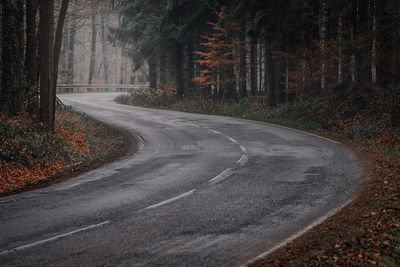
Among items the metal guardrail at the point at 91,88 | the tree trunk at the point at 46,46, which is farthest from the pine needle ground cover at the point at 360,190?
the metal guardrail at the point at 91,88

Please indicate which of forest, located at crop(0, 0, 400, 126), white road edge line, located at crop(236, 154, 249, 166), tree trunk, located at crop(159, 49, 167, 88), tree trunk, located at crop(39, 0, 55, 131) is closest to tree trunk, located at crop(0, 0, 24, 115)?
forest, located at crop(0, 0, 400, 126)

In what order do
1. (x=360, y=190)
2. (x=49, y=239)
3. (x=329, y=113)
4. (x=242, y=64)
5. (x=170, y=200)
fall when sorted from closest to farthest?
(x=49, y=239)
(x=170, y=200)
(x=360, y=190)
(x=329, y=113)
(x=242, y=64)

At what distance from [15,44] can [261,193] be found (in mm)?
11992

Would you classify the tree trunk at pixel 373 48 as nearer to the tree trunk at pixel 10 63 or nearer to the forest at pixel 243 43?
the forest at pixel 243 43

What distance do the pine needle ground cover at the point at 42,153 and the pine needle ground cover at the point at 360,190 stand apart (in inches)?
268

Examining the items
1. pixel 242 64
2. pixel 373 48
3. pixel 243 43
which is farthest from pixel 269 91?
pixel 373 48

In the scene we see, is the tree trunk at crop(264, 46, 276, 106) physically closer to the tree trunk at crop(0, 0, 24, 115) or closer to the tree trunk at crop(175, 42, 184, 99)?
the tree trunk at crop(175, 42, 184, 99)

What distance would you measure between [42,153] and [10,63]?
5015mm

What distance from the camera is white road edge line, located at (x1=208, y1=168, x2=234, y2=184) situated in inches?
368

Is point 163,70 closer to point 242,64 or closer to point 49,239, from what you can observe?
point 242,64

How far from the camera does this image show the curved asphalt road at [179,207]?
17.4 ft

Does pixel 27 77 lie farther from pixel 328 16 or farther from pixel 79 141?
pixel 328 16

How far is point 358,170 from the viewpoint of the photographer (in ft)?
33.9

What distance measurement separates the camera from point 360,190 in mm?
8344
